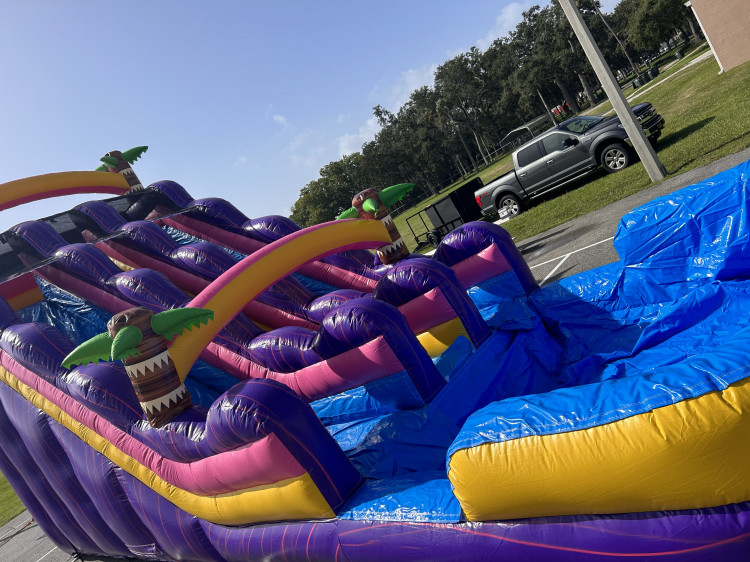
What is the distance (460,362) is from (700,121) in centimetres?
1317

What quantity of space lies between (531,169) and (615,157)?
2.22 metres

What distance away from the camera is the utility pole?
1110 cm

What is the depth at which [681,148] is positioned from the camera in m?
12.8

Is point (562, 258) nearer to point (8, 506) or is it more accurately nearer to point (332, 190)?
point (8, 506)

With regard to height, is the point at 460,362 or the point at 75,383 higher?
the point at 75,383

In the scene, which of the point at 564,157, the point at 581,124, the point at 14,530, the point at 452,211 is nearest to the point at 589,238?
the point at 564,157

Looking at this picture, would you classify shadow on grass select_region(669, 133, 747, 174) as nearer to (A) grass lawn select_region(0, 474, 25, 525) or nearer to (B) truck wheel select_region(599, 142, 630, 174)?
(B) truck wheel select_region(599, 142, 630, 174)

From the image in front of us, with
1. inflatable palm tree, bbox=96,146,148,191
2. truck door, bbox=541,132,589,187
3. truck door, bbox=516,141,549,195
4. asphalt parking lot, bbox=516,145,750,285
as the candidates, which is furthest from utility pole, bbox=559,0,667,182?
inflatable palm tree, bbox=96,146,148,191

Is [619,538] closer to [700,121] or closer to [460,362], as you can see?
[460,362]

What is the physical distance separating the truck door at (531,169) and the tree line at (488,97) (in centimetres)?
3599

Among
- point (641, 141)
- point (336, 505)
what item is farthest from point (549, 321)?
point (641, 141)

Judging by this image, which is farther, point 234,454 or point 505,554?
point 234,454

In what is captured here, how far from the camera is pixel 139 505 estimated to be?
5070 millimetres

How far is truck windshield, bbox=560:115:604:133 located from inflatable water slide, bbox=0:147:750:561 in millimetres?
9133
